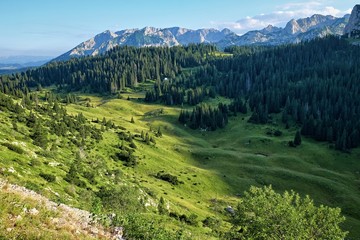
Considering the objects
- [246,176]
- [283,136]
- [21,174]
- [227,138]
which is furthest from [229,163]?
[21,174]

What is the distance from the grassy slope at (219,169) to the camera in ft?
181

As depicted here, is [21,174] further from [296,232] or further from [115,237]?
[296,232]

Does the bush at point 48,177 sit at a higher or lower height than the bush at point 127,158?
higher

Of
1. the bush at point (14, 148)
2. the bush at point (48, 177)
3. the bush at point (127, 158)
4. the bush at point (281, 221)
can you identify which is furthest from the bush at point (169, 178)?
the bush at point (48, 177)

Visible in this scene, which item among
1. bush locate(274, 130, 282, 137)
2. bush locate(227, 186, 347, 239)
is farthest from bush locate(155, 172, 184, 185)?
bush locate(274, 130, 282, 137)

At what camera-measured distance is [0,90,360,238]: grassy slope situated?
181 ft

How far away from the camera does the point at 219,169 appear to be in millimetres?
115188

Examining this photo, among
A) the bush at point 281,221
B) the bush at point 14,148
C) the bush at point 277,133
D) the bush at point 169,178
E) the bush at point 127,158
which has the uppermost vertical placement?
the bush at point 14,148

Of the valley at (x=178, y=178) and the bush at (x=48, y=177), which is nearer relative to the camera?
the valley at (x=178, y=178)

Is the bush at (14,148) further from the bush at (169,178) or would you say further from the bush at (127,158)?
the bush at (169,178)

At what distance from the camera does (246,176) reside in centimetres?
11056

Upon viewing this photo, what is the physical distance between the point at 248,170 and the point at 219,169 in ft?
34.6

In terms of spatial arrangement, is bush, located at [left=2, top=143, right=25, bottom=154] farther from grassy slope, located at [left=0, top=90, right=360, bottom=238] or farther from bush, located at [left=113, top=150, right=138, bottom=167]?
bush, located at [left=113, top=150, right=138, bottom=167]

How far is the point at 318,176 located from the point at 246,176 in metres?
28.5
